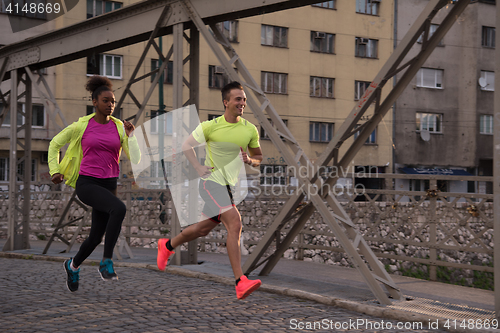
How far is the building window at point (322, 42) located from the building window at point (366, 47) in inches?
76.3

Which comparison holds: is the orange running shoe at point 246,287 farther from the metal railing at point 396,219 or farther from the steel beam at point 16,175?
the steel beam at point 16,175

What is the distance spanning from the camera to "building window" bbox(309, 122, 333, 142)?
40.4 metres

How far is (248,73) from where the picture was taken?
723 centimetres

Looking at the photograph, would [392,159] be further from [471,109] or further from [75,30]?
[75,30]

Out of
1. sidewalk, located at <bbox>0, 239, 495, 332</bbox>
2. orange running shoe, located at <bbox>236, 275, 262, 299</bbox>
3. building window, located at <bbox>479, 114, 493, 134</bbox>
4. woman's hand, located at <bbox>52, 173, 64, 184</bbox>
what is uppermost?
building window, located at <bbox>479, 114, 493, 134</bbox>

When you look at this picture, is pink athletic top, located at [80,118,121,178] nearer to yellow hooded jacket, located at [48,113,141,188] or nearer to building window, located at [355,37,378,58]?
yellow hooded jacket, located at [48,113,141,188]

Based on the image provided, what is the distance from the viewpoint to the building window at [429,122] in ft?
137

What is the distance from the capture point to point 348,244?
19.9 feet

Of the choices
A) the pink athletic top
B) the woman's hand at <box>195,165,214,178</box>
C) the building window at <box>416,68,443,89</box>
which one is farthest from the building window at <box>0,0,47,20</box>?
the woman's hand at <box>195,165,214,178</box>

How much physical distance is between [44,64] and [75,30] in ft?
4.55

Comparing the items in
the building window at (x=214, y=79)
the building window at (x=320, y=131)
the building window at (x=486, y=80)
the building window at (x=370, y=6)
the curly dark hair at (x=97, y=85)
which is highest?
the building window at (x=370, y=6)

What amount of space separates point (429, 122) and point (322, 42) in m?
9.61

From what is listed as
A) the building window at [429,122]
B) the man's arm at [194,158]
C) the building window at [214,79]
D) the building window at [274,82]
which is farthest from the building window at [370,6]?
the man's arm at [194,158]

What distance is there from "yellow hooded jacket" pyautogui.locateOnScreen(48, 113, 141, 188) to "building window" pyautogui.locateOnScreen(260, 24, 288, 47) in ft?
109
